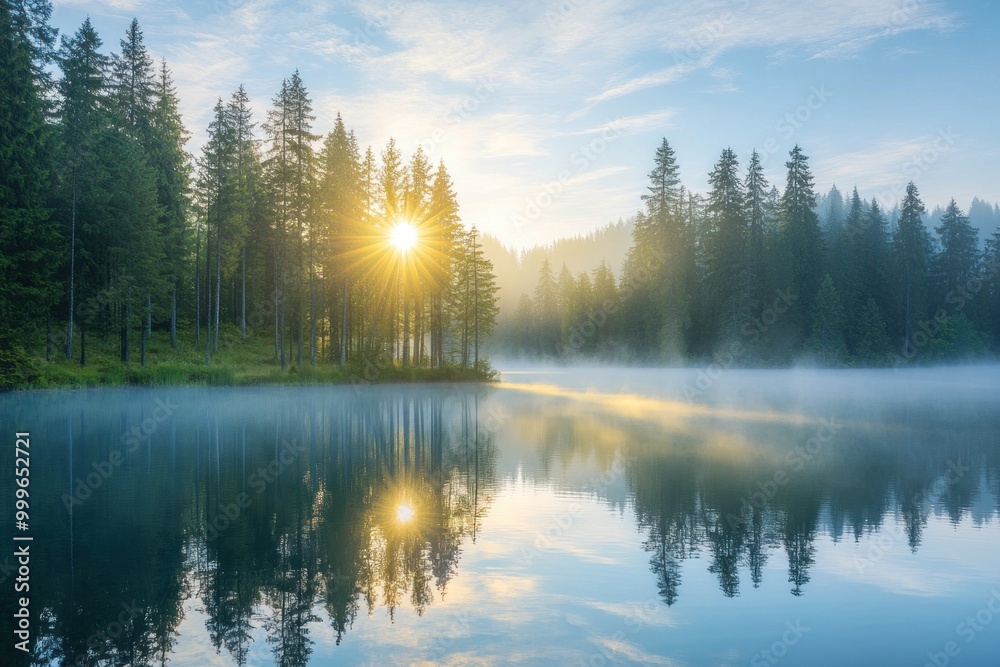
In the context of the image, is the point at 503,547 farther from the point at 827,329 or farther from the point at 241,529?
the point at 827,329

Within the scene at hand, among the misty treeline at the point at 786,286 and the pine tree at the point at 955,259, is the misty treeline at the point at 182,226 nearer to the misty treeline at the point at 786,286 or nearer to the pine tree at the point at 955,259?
the misty treeline at the point at 786,286

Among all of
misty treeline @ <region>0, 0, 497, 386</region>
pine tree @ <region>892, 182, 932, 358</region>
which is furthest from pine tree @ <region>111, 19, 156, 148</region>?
pine tree @ <region>892, 182, 932, 358</region>

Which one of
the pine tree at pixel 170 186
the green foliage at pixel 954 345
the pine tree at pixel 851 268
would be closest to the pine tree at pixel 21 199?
the pine tree at pixel 170 186

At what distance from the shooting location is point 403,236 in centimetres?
6394

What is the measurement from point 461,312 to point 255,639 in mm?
63066

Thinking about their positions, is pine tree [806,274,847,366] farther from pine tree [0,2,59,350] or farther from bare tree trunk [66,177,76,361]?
pine tree [0,2,59,350]

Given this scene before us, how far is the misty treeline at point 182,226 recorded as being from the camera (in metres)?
40.0

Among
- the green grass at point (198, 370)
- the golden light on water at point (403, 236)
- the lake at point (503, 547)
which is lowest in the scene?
the lake at point (503, 547)

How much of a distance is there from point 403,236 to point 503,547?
54503mm

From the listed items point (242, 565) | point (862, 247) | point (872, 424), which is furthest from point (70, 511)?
point (862, 247)

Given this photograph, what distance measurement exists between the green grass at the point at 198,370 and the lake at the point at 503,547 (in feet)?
63.9

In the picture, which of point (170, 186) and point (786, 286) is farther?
point (786, 286)

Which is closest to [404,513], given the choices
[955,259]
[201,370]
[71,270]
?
[201,370]

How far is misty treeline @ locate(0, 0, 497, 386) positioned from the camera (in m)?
40.0
